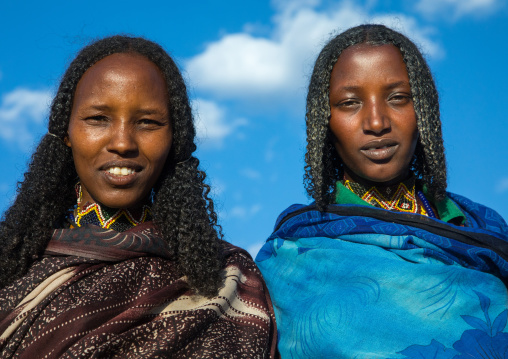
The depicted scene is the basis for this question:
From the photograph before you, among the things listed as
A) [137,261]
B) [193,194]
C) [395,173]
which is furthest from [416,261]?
[137,261]

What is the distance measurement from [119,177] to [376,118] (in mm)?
1496

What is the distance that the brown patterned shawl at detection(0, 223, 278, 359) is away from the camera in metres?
2.99

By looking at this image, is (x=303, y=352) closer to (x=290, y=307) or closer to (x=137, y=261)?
(x=290, y=307)

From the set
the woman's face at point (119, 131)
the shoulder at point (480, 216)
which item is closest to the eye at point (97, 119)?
the woman's face at point (119, 131)

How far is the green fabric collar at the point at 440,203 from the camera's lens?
3984 mm

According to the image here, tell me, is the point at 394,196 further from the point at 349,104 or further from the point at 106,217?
the point at 106,217

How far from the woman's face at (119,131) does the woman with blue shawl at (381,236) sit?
1043 millimetres

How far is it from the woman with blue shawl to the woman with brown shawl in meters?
0.33

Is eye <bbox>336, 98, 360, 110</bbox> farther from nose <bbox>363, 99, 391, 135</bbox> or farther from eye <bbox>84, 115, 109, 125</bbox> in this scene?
Answer: eye <bbox>84, 115, 109, 125</bbox>

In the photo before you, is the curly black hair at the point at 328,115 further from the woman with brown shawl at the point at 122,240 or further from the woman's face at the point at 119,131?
the woman's face at the point at 119,131

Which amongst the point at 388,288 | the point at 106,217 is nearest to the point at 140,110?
the point at 106,217

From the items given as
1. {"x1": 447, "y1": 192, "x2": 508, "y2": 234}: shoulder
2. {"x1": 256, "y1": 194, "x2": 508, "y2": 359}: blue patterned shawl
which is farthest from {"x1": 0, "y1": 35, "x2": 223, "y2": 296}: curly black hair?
{"x1": 447, "y1": 192, "x2": 508, "y2": 234}: shoulder

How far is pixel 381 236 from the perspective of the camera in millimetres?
3662

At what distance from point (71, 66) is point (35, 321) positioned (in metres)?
1.40
